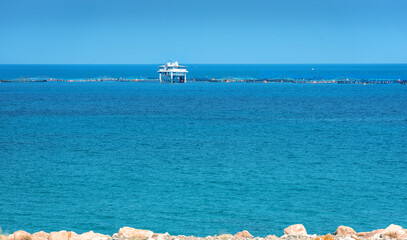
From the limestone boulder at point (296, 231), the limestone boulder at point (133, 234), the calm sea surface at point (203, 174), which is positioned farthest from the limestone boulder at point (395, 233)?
the limestone boulder at point (133, 234)

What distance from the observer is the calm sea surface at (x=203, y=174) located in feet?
86.6

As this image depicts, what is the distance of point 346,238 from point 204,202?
12674mm

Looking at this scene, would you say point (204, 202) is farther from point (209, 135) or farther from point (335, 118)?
point (335, 118)

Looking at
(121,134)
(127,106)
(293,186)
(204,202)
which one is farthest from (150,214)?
(127,106)

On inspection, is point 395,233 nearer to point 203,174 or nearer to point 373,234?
point 373,234

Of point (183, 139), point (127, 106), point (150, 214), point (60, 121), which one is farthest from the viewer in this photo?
point (127, 106)

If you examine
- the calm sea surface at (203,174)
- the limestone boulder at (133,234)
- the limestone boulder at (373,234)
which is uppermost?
the limestone boulder at (133,234)

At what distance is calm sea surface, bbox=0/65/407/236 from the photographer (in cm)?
2641

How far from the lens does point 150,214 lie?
27172 millimetres

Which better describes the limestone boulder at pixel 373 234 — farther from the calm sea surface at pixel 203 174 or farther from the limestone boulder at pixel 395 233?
the calm sea surface at pixel 203 174

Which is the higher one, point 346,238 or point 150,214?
point 346,238

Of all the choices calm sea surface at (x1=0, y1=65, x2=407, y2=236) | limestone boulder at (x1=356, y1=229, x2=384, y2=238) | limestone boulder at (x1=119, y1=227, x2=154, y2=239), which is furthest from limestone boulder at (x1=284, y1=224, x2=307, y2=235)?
calm sea surface at (x1=0, y1=65, x2=407, y2=236)

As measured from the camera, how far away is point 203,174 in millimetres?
35062

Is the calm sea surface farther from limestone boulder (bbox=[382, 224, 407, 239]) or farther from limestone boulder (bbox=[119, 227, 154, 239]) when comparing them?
limestone boulder (bbox=[119, 227, 154, 239])
